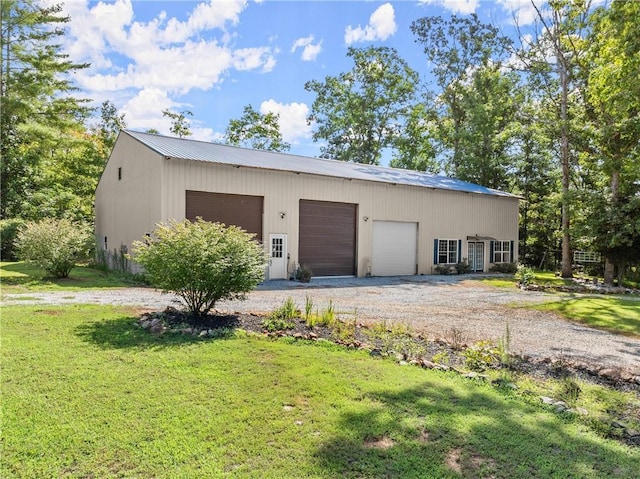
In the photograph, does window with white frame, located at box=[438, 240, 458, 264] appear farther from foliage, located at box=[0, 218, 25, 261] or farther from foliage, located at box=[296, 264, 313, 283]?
foliage, located at box=[0, 218, 25, 261]

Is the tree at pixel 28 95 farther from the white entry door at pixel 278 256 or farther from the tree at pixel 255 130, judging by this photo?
the white entry door at pixel 278 256

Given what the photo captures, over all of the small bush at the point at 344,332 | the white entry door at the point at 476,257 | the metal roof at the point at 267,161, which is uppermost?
the metal roof at the point at 267,161

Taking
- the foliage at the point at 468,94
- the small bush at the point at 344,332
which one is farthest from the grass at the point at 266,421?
the foliage at the point at 468,94

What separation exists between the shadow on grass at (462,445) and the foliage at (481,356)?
115 cm

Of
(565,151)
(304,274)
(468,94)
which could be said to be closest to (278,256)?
(304,274)

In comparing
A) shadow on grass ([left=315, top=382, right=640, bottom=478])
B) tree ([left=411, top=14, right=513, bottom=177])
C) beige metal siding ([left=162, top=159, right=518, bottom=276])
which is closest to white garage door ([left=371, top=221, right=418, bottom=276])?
beige metal siding ([left=162, top=159, right=518, bottom=276])

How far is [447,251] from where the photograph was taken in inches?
867

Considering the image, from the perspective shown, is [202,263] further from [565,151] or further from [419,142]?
[419,142]

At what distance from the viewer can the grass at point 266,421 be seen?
117 inches

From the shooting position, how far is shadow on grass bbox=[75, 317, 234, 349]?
18.5ft

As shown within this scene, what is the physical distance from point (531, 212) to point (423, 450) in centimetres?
2890

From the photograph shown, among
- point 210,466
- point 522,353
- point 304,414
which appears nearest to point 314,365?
point 304,414

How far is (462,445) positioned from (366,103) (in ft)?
119

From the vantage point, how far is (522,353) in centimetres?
625
